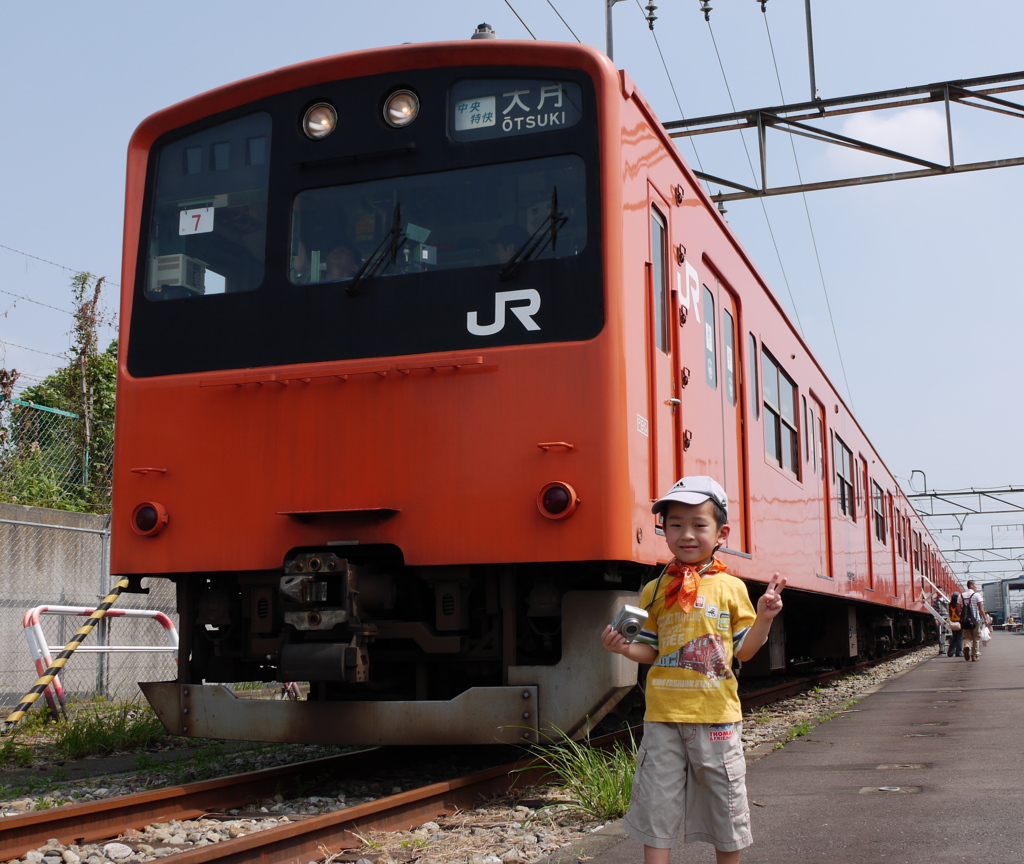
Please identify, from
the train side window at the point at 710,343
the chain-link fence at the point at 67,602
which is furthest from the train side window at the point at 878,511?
the chain-link fence at the point at 67,602

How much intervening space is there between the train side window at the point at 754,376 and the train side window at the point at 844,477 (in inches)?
177

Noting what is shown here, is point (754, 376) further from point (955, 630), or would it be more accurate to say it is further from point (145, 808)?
point (955, 630)

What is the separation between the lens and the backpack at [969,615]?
1805 cm

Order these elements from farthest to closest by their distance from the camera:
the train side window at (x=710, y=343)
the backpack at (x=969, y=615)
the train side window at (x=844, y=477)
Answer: the backpack at (x=969, y=615)
the train side window at (x=844, y=477)
the train side window at (x=710, y=343)

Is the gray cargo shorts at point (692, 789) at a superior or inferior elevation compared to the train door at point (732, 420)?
inferior

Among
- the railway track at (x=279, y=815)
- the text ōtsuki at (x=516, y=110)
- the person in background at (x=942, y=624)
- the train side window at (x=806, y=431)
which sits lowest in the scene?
the person in background at (x=942, y=624)

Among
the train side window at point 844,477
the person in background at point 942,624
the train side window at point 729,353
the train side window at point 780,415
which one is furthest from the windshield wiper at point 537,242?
the person in background at point 942,624

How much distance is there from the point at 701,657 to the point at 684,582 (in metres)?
0.21

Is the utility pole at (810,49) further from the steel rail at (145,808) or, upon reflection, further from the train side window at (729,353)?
the steel rail at (145,808)

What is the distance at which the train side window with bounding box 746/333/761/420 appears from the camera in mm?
7664

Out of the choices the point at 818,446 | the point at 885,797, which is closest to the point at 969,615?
the point at 818,446

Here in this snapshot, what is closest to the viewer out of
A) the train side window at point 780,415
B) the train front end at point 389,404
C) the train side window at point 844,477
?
the train front end at point 389,404

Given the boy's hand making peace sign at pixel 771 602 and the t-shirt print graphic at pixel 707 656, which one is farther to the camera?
the t-shirt print graphic at pixel 707 656

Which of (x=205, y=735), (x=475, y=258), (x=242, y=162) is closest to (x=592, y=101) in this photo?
(x=475, y=258)
